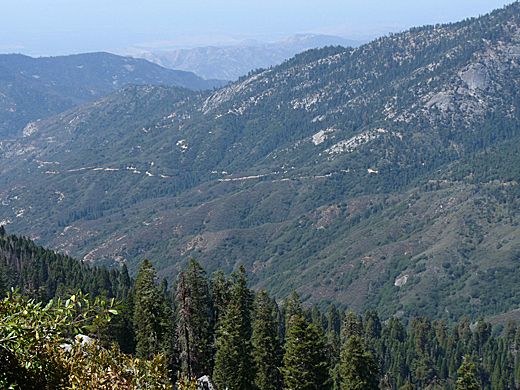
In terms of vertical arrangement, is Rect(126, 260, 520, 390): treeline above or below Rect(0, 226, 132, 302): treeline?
above

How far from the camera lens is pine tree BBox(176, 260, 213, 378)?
60.7m

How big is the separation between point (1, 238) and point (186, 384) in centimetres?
17391

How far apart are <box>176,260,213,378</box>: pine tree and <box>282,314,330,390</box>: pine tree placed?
919 centimetres

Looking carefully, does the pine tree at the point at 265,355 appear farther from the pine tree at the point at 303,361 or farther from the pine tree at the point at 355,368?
the pine tree at the point at 355,368

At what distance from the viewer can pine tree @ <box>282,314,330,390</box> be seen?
179 ft

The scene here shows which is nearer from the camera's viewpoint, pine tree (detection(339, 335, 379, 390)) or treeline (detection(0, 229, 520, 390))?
treeline (detection(0, 229, 520, 390))

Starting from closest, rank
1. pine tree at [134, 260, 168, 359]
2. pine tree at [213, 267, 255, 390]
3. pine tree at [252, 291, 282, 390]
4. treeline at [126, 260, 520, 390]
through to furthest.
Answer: treeline at [126, 260, 520, 390], pine tree at [213, 267, 255, 390], pine tree at [134, 260, 168, 359], pine tree at [252, 291, 282, 390]

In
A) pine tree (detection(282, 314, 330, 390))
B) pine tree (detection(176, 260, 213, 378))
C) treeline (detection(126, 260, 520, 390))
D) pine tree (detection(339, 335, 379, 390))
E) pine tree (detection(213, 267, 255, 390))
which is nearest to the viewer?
pine tree (detection(282, 314, 330, 390))

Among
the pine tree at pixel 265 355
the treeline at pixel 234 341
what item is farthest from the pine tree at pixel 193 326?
the pine tree at pixel 265 355

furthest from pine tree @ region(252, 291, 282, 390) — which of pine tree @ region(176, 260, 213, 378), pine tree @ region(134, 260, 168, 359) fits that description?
pine tree @ region(134, 260, 168, 359)

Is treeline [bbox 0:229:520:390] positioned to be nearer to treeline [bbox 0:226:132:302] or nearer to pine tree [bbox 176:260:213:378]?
pine tree [bbox 176:260:213:378]

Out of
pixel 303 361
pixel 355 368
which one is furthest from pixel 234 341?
pixel 355 368

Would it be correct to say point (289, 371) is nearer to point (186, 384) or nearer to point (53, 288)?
point (186, 384)

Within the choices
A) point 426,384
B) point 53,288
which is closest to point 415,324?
point 426,384
